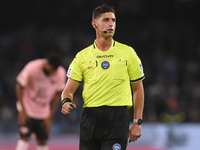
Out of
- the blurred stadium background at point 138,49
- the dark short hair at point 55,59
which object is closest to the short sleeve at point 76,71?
the dark short hair at point 55,59

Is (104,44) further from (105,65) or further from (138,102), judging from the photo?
(138,102)

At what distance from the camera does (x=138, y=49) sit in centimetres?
1449

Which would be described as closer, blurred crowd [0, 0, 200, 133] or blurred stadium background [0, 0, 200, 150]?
blurred stadium background [0, 0, 200, 150]

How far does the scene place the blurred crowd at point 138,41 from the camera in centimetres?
1182

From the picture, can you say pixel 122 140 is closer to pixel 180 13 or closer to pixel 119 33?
pixel 119 33

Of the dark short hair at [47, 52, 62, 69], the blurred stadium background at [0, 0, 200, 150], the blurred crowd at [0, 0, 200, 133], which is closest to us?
the dark short hair at [47, 52, 62, 69]

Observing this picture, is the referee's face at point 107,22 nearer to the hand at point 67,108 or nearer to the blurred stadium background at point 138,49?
the hand at point 67,108

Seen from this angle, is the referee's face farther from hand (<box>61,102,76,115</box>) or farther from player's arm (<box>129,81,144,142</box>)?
hand (<box>61,102,76,115</box>)

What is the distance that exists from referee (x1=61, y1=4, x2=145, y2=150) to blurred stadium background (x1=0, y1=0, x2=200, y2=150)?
5.48m

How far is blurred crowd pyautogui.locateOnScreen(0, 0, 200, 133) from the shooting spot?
1182cm

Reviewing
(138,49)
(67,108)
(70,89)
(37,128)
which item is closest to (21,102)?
(37,128)

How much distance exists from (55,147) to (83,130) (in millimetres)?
6000

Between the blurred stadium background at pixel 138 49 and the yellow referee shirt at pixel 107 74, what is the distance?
553cm

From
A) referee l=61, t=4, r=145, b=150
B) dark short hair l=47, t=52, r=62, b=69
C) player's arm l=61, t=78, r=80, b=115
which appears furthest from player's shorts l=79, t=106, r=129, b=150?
dark short hair l=47, t=52, r=62, b=69
